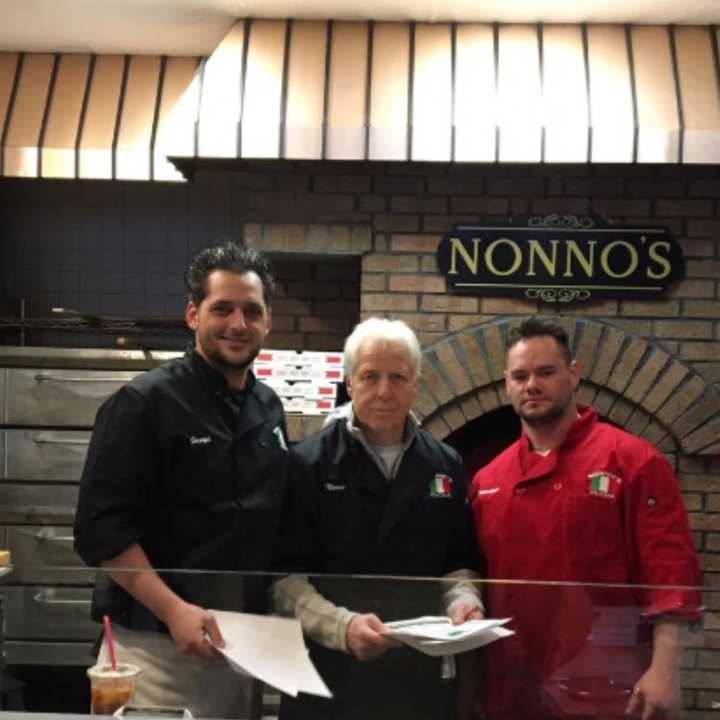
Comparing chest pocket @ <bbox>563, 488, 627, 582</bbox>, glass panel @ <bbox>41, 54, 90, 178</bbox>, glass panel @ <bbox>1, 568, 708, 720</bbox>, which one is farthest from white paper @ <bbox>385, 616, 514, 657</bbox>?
glass panel @ <bbox>41, 54, 90, 178</bbox>

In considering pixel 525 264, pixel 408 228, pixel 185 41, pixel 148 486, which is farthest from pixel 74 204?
pixel 148 486

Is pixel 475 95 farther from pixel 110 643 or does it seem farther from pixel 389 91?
pixel 110 643

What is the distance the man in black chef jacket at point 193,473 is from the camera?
200 centimetres

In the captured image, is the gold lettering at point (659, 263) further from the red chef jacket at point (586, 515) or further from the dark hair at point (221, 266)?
the dark hair at point (221, 266)

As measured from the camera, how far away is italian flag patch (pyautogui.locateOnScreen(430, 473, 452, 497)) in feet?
8.00

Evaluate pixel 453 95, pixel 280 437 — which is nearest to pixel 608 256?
pixel 453 95

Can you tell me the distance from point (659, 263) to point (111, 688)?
2.98 m

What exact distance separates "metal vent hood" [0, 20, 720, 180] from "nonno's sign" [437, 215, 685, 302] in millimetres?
366

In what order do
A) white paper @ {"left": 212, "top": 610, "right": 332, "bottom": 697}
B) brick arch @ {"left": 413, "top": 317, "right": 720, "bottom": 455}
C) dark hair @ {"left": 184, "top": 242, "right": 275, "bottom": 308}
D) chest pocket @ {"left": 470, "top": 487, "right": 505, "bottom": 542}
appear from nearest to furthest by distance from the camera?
white paper @ {"left": 212, "top": 610, "right": 332, "bottom": 697} < dark hair @ {"left": 184, "top": 242, "right": 275, "bottom": 308} < chest pocket @ {"left": 470, "top": 487, "right": 505, "bottom": 542} < brick arch @ {"left": 413, "top": 317, "right": 720, "bottom": 455}

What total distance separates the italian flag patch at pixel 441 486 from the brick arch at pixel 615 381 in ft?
5.55

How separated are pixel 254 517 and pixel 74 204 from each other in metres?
3.32

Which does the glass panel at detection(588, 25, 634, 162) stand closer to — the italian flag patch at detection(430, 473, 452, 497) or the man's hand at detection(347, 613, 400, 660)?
the italian flag patch at detection(430, 473, 452, 497)

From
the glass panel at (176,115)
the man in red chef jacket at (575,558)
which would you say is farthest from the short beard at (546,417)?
the glass panel at (176,115)

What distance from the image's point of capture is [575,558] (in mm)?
2539
